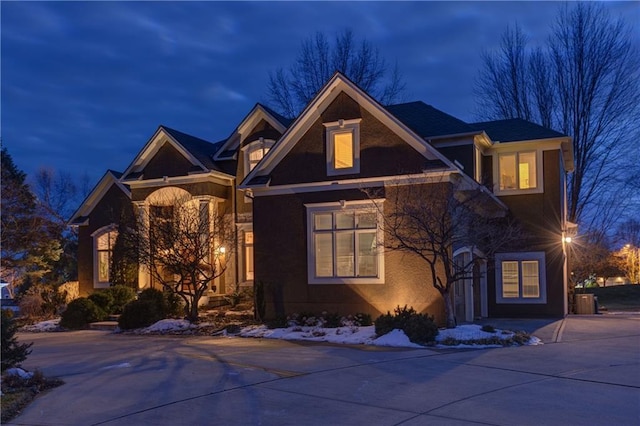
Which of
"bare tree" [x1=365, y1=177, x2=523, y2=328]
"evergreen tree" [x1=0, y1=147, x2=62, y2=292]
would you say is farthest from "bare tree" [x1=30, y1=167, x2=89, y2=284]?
"bare tree" [x1=365, y1=177, x2=523, y2=328]

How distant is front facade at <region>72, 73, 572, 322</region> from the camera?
55.8 ft

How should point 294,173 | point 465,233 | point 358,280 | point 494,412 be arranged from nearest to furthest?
point 494,412 → point 465,233 → point 358,280 → point 294,173

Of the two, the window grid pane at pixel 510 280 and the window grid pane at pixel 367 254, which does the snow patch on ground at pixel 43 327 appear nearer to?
the window grid pane at pixel 367 254

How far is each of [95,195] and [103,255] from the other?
8.63 ft

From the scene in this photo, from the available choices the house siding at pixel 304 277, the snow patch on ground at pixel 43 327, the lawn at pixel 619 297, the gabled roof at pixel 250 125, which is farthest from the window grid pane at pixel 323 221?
the lawn at pixel 619 297

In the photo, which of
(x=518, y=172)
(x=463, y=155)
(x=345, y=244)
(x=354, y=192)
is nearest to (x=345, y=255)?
(x=345, y=244)

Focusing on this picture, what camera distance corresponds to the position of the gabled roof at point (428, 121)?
20.5m

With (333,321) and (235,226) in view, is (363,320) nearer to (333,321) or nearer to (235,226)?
(333,321)

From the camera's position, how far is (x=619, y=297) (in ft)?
108

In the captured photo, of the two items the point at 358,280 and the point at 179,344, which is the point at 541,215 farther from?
the point at 179,344

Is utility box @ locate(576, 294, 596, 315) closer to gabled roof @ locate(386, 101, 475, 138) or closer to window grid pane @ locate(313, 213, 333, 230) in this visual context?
gabled roof @ locate(386, 101, 475, 138)

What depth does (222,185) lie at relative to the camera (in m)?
23.7

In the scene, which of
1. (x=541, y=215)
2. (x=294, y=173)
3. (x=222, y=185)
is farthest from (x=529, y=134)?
(x=222, y=185)

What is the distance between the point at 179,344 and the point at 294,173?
636 cm
